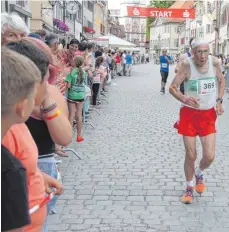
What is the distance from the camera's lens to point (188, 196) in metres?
5.37

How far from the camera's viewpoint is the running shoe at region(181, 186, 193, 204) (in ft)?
17.4

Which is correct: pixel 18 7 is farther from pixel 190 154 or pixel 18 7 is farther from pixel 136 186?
pixel 190 154

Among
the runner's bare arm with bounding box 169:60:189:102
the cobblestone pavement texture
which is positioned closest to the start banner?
the cobblestone pavement texture

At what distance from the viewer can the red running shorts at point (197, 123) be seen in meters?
5.36

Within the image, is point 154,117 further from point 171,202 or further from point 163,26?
point 163,26

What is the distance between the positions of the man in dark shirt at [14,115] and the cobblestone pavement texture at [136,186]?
2655 mm

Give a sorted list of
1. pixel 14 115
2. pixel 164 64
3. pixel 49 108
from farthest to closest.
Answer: pixel 164 64 → pixel 49 108 → pixel 14 115

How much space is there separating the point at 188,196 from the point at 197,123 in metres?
0.78

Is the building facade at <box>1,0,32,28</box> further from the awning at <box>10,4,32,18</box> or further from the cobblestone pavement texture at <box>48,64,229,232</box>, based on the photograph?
the cobblestone pavement texture at <box>48,64,229,232</box>

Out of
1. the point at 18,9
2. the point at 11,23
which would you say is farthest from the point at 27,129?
the point at 18,9

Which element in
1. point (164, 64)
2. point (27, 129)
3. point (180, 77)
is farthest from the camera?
point (164, 64)

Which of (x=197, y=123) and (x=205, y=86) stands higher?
(x=205, y=86)

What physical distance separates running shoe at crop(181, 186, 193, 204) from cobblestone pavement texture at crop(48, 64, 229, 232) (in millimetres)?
82

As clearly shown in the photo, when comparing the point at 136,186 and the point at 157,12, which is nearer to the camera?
the point at 136,186
